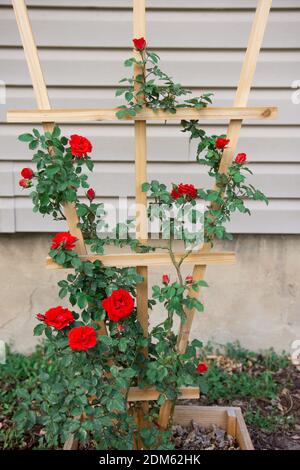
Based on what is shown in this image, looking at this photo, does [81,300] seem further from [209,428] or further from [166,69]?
[166,69]

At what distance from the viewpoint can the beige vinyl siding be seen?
2.67 metres

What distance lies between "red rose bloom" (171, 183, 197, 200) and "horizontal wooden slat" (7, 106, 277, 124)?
0.24 meters

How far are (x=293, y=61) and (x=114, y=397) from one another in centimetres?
203

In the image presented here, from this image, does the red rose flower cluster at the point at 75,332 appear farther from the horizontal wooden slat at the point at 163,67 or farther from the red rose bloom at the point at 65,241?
the horizontal wooden slat at the point at 163,67

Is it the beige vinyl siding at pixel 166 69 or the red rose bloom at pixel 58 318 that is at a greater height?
the beige vinyl siding at pixel 166 69

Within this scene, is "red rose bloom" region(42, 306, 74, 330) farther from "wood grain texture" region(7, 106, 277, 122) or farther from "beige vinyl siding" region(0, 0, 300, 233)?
"beige vinyl siding" region(0, 0, 300, 233)

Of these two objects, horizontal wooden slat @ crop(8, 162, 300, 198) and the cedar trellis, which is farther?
horizontal wooden slat @ crop(8, 162, 300, 198)

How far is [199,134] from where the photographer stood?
5.92 feet

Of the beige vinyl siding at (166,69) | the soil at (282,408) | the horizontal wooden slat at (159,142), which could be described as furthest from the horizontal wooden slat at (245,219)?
the soil at (282,408)

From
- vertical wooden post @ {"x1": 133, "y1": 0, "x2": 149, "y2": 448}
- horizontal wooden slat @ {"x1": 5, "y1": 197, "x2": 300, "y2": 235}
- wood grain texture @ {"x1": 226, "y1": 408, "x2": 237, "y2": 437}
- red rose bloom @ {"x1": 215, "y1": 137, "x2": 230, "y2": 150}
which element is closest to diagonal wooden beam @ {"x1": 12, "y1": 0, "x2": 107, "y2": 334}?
vertical wooden post @ {"x1": 133, "y1": 0, "x2": 149, "y2": 448}

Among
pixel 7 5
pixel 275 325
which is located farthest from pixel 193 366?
pixel 7 5

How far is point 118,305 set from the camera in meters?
1.65

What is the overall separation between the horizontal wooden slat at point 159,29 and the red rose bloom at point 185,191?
1255 millimetres

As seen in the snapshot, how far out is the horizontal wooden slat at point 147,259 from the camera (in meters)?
1.78
